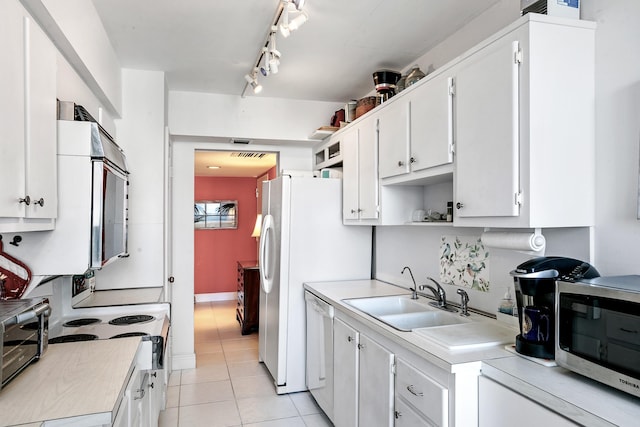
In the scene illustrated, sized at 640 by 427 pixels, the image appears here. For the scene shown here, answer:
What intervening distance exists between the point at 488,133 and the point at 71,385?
1.83 metres

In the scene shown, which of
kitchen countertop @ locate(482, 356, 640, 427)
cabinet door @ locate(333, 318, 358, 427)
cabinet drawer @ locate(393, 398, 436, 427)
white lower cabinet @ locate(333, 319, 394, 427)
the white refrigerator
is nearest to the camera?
kitchen countertop @ locate(482, 356, 640, 427)

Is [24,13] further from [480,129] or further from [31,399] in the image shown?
[480,129]

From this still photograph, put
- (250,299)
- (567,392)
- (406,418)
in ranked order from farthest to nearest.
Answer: (250,299) < (406,418) < (567,392)

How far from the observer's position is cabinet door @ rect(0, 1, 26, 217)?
1244mm

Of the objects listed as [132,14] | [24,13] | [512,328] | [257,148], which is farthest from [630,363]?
[257,148]

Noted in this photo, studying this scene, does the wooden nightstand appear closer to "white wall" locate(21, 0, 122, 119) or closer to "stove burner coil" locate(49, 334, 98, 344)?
"white wall" locate(21, 0, 122, 119)

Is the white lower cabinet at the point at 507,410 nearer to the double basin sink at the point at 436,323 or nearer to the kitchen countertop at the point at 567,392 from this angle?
the kitchen countertop at the point at 567,392

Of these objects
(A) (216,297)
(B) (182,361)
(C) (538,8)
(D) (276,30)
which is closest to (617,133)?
(C) (538,8)

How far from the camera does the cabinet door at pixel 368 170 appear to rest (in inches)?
111

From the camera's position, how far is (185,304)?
12.7ft

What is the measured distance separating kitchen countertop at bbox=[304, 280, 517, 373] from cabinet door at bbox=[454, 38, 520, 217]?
1.86ft

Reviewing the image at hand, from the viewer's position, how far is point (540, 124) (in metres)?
1.55

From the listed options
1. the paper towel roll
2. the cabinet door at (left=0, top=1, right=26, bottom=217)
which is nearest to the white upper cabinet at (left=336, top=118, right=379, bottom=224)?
the paper towel roll

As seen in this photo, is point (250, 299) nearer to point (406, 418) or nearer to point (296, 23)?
point (406, 418)
